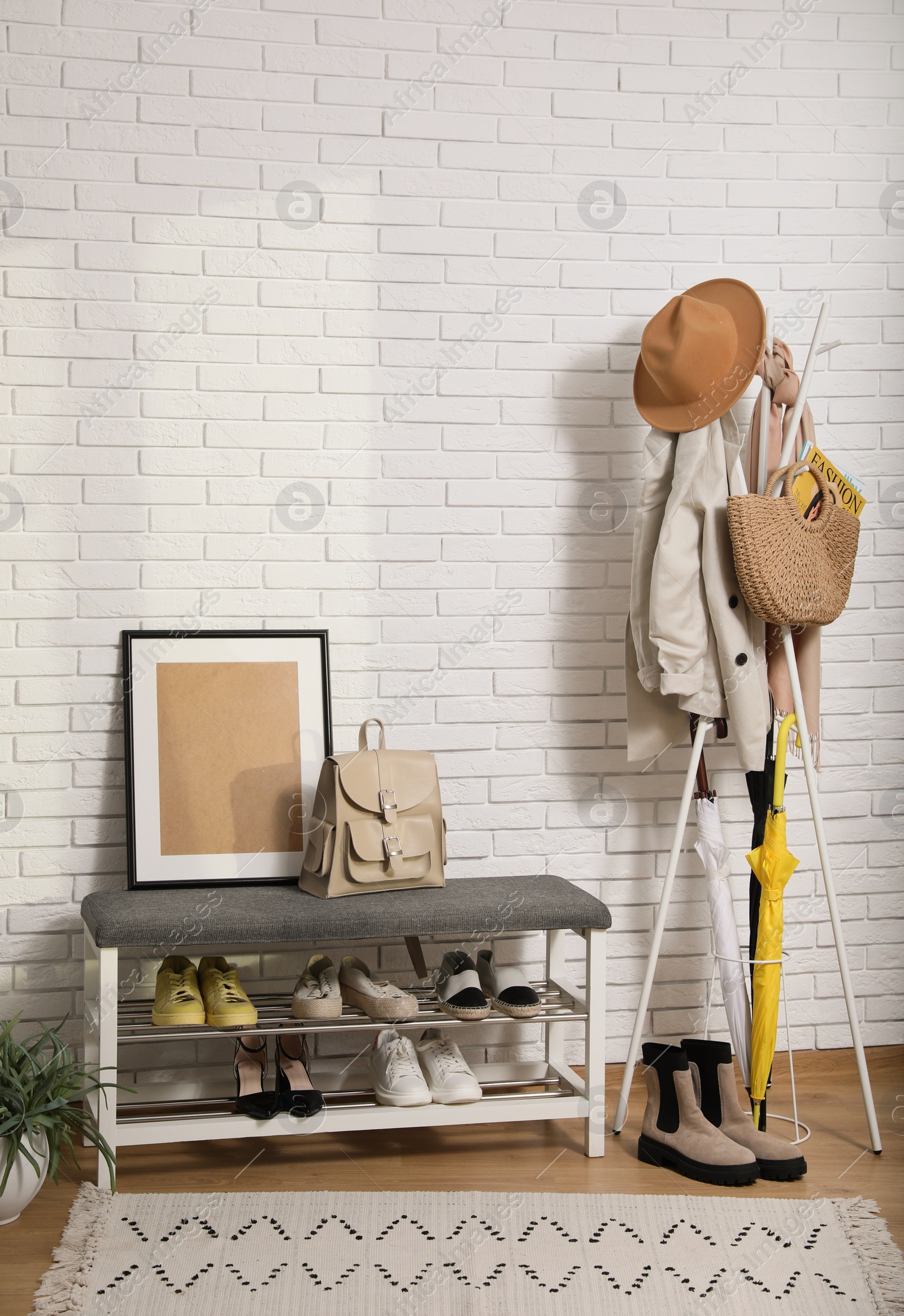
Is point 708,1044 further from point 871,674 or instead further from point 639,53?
point 639,53

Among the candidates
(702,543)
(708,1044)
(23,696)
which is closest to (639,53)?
(702,543)

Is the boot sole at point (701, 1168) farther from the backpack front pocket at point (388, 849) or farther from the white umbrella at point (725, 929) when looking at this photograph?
the backpack front pocket at point (388, 849)

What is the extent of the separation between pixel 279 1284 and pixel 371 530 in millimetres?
1483

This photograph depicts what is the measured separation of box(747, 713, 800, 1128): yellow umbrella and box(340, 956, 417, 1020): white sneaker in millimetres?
699

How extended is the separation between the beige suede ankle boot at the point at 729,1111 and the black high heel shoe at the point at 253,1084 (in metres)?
0.83

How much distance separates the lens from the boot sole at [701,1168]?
1.93 metres

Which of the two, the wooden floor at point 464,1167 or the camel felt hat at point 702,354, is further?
the camel felt hat at point 702,354

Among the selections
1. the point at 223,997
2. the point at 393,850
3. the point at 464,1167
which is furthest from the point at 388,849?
the point at 464,1167

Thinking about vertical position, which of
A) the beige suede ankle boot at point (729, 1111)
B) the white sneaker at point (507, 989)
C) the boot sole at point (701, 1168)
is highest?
the white sneaker at point (507, 989)

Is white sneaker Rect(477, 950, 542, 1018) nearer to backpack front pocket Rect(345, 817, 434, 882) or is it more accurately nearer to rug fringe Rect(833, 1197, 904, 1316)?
backpack front pocket Rect(345, 817, 434, 882)

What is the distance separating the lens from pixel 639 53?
7.96 ft

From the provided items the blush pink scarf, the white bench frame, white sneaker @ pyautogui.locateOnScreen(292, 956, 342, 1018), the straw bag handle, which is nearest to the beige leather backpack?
white sneaker @ pyautogui.locateOnScreen(292, 956, 342, 1018)

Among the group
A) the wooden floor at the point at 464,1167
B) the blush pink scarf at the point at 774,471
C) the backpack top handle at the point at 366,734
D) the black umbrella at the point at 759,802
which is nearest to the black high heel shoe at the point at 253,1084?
the wooden floor at the point at 464,1167

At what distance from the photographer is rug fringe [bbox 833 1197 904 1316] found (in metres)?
1.61
